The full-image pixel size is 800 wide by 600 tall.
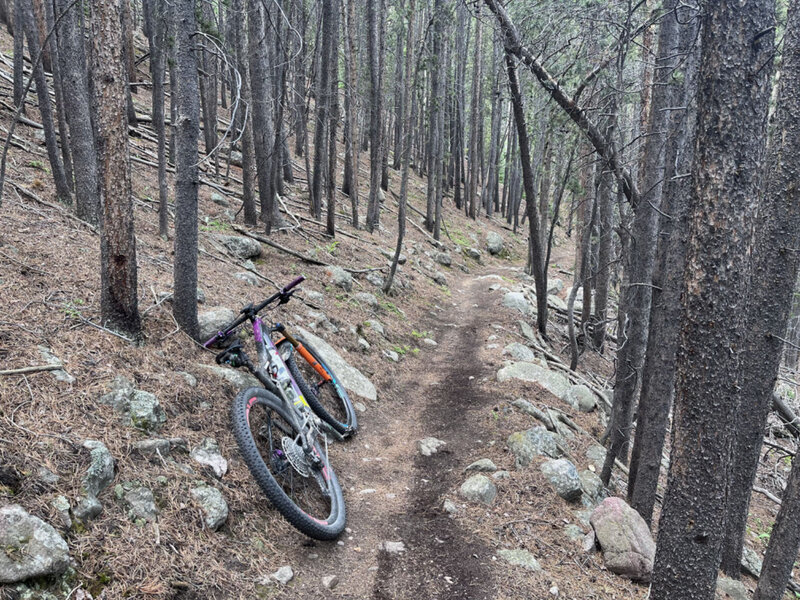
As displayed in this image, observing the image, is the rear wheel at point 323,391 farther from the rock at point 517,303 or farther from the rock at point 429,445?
the rock at point 517,303

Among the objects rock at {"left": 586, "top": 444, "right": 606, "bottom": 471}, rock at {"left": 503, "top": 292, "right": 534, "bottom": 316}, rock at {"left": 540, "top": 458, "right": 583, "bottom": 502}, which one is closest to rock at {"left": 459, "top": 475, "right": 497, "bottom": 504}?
rock at {"left": 540, "top": 458, "right": 583, "bottom": 502}

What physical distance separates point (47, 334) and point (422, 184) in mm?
24563

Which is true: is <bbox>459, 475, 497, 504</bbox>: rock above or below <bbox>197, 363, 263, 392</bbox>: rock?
below

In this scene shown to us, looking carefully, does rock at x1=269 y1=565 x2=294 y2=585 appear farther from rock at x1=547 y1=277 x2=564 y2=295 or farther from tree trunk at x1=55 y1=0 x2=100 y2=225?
rock at x1=547 y1=277 x2=564 y2=295

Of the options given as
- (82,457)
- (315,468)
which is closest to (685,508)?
(315,468)

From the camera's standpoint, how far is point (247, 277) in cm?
790

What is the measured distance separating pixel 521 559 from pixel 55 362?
410 centimetres

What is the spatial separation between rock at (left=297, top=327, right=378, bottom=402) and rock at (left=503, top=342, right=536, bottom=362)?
308cm

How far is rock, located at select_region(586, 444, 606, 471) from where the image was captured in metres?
6.64

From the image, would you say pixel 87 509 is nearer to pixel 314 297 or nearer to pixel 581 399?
pixel 314 297

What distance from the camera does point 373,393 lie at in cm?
731

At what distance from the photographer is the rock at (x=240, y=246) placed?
879 centimetres

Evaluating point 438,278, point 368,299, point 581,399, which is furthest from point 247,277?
point 438,278

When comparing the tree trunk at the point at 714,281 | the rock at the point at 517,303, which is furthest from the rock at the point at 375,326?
the tree trunk at the point at 714,281
